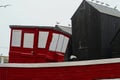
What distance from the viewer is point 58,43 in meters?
9.76

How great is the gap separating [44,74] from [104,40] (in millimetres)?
15788

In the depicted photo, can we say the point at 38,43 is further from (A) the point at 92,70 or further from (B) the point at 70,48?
(B) the point at 70,48

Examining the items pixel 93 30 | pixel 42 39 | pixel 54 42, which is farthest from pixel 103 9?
pixel 42 39

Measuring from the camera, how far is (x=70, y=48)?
96.3 ft

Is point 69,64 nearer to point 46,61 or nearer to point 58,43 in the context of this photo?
point 46,61

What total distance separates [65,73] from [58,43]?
160 cm

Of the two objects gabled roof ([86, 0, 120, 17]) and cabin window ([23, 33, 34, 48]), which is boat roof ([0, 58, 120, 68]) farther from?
gabled roof ([86, 0, 120, 17])

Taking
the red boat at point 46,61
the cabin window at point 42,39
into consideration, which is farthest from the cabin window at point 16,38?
the cabin window at point 42,39

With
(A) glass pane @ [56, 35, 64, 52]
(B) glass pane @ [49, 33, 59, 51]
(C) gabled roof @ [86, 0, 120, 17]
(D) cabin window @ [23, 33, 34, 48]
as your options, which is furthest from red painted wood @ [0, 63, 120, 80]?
(C) gabled roof @ [86, 0, 120, 17]

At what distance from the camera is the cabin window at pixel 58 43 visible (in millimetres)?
9583

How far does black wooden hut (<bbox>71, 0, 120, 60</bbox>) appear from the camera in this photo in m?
23.7

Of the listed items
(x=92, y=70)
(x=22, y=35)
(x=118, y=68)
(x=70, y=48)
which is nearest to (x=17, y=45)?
(x=22, y=35)

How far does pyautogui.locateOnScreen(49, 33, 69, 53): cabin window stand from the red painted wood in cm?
121

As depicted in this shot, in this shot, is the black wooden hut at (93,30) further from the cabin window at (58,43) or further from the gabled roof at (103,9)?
the cabin window at (58,43)
